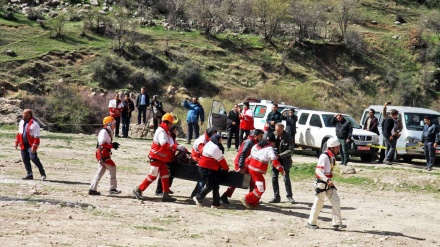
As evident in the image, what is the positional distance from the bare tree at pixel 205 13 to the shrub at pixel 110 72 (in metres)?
10.7

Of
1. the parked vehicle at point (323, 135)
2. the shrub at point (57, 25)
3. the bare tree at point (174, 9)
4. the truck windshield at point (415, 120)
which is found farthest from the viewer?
the bare tree at point (174, 9)

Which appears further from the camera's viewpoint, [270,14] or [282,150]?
[270,14]

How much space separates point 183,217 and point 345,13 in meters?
49.1

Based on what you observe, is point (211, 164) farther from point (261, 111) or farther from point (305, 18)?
point (305, 18)

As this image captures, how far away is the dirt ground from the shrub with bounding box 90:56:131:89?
2627 centimetres

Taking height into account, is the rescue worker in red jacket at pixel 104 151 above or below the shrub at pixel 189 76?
below

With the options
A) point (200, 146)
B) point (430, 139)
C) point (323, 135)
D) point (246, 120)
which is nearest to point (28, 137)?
point (200, 146)

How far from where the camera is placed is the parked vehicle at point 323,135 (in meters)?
23.6

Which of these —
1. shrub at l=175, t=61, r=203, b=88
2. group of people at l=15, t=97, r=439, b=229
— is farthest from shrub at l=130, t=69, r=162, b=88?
group of people at l=15, t=97, r=439, b=229

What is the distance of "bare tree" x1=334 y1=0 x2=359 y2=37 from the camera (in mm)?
58422

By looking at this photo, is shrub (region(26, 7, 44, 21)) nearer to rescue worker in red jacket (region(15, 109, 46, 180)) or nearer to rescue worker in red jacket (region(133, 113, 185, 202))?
rescue worker in red jacket (region(15, 109, 46, 180))

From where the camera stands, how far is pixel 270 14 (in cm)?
5575

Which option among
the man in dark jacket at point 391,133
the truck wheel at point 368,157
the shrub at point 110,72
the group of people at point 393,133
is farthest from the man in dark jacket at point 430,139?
the shrub at point 110,72

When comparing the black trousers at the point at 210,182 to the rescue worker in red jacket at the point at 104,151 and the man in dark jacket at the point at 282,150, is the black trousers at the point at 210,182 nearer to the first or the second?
the man in dark jacket at the point at 282,150
